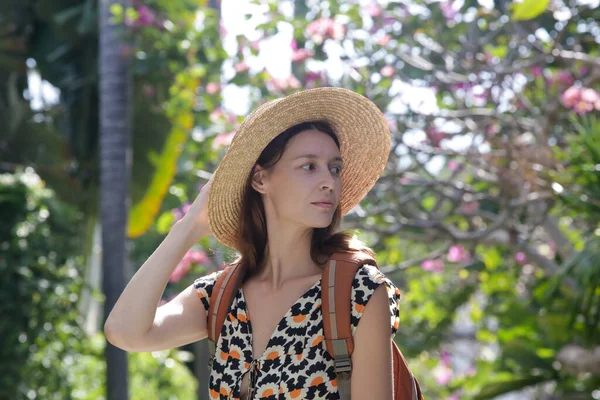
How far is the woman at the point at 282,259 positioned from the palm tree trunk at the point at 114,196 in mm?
6187

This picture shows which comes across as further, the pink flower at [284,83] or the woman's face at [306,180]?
the pink flower at [284,83]

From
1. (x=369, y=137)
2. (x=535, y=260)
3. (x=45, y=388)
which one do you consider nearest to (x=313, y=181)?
(x=369, y=137)

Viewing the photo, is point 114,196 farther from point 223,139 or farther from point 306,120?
point 306,120

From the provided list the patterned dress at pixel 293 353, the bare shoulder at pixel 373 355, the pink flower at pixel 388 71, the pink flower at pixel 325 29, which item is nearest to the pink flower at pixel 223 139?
the pink flower at pixel 325 29

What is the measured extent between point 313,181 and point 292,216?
0.37 ft

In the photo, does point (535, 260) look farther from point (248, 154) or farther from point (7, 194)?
point (248, 154)

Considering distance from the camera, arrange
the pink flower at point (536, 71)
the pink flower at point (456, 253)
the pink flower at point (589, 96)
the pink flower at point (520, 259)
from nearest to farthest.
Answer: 1. the pink flower at point (589, 96)
2. the pink flower at point (536, 71)
3. the pink flower at point (520, 259)
4. the pink flower at point (456, 253)

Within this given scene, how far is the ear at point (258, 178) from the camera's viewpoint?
2736mm

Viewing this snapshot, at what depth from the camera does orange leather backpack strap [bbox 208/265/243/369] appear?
263 cm

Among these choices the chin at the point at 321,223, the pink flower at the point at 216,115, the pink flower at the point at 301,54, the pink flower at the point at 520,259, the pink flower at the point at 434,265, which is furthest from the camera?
the pink flower at the point at 434,265

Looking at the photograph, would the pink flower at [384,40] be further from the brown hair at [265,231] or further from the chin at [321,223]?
the chin at [321,223]

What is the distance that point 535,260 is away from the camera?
7352 millimetres

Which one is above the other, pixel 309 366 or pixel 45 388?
pixel 309 366

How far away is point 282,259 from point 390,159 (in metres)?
4.52
